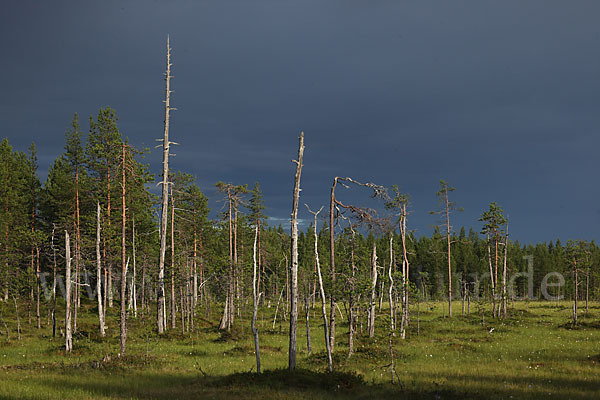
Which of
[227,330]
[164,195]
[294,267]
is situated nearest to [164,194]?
[164,195]

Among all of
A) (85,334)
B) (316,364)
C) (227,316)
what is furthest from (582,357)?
(85,334)

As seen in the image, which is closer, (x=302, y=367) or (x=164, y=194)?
(x=302, y=367)

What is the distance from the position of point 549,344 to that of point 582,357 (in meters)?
6.85

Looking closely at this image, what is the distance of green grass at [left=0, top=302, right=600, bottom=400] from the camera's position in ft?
44.7

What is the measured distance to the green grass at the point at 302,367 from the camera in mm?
13609

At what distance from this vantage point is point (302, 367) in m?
19.7

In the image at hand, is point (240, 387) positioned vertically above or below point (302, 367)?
above

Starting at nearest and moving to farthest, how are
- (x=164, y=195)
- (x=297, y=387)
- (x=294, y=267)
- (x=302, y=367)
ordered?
(x=297, y=387)
(x=294, y=267)
(x=302, y=367)
(x=164, y=195)

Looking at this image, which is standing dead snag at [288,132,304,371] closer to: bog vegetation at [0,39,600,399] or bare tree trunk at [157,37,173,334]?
bog vegetation at [0,39,600,399]

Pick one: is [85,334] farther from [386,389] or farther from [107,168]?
[386,389]

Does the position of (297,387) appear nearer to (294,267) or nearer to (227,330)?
(294,267)

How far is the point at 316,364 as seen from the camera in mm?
20062

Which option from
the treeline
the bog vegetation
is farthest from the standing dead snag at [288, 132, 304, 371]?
the treeline

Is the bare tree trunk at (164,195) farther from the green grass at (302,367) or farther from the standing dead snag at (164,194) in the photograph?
the green grass at (302,367)
